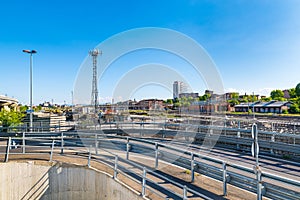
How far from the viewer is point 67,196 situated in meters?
8.04

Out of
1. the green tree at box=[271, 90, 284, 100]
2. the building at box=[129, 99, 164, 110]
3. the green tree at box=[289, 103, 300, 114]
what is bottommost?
the green tree at box=[289, 103, 300, 114]

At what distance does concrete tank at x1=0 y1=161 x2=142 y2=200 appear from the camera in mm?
7734

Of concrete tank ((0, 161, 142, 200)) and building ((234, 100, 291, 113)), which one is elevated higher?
building ((234, 100, 291, 113))

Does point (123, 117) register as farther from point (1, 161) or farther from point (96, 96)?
point (1, 161)

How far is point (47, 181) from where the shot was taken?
328 inches

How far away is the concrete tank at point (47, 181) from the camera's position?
25.4ft

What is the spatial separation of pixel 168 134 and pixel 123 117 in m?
7.87

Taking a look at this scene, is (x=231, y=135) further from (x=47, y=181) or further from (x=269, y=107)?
(x=269, y=107)

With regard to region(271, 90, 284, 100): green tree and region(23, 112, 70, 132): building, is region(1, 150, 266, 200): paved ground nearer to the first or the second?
region(23, 112, 70, 132): building

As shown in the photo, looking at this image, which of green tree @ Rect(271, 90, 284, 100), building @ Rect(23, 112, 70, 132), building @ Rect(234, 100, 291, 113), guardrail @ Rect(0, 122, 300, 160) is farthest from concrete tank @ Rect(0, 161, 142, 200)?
green tree @ Rect(271, 90, 284, 100)

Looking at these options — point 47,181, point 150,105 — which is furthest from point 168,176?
point 150,105

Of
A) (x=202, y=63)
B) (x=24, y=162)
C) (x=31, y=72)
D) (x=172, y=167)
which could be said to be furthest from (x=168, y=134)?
(x=31, y=72)

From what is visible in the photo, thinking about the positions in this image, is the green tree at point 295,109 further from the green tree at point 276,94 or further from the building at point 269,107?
the green tree at point 276,94

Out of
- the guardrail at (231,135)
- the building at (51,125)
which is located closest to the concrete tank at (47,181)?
the guardrail at (231,135)
